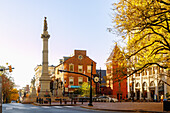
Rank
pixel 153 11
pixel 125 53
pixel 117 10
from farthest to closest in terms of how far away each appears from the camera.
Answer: pixel 125 53, pixel 117 10, pixel 153 11

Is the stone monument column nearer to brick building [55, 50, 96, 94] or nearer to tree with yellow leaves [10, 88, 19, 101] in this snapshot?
brick building [55, 50, 96, 94]

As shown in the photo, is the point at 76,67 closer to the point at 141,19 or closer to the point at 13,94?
the point at 13,94

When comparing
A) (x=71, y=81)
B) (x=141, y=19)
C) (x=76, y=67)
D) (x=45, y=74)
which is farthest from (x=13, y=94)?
(x=141, y=19)

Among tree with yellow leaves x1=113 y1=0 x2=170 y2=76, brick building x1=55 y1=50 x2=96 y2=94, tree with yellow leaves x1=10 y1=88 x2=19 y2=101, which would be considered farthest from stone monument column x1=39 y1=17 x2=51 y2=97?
tree with yellow leaves x1=10 y1=88 x2=19 y2=101

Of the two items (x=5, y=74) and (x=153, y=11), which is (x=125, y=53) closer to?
(x=153, y=11)

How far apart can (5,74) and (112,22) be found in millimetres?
68359

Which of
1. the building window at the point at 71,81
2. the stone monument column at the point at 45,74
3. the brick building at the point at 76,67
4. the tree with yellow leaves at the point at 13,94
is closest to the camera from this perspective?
the stone monument column at the point at 45,74

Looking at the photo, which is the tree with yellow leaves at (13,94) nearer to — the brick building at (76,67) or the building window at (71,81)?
the brick building at (76,67)

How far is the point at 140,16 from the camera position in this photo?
64.9 feet

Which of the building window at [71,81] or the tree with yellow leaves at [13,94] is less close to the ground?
the building window at [71,81]

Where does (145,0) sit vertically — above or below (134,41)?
above

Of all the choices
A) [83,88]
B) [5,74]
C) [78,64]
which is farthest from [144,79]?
[5,74]

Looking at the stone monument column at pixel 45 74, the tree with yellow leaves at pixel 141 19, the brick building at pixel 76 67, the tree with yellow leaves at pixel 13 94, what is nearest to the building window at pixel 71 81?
the brick building at pixel 76 67

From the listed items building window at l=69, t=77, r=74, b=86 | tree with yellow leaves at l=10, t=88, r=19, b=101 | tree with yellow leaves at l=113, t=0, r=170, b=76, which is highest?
tree with yellow leaves at l=113, t=0, r=170, b=76
